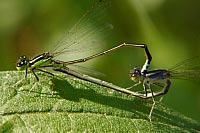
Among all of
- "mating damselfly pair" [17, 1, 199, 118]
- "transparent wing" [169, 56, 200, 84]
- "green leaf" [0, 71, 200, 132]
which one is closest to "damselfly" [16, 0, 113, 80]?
"mating damselfly pair" [17, 1, 199, 118]

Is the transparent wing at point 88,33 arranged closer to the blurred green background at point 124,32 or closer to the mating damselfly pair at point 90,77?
the mating damselfly pair at point 90,77

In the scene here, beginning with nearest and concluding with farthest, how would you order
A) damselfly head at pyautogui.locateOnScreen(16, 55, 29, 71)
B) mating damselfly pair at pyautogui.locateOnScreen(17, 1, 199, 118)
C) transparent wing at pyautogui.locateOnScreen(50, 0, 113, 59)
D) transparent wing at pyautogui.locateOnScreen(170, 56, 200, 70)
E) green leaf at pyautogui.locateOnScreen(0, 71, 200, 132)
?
1. green leaf at pyautogui.locateOnScreen(0, 71, 200, 132)
2. damselfly head at pyautogui.locateOnScreen(16, 55, 29, 71)
3. mating damselfly pair at pyautogui.locateOnScreen(17, 1, 199, 118)
4. transparent wing at pyautogui.locateOnScreen(50, 0, 113, 59)
5. transparent wing at pyautogui.locateOnScreen(170, 56, 200, 70)

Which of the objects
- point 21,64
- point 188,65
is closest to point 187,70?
point 188,65

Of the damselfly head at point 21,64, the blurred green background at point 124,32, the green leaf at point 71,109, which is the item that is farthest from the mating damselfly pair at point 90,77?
the blurred green background at point 124,32

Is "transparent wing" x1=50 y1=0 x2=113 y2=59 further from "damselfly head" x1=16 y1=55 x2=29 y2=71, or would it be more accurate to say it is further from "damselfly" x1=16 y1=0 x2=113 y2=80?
"damselfly head" x1=16 y1=55 x2=29 y2=71

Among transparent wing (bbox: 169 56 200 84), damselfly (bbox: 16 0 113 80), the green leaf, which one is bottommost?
the green leaf

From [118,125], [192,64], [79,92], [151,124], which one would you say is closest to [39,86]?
[79,92]
